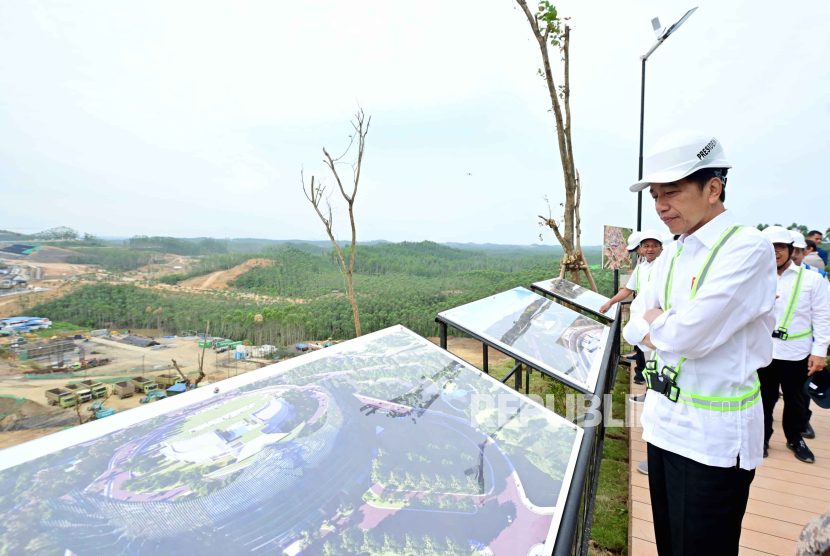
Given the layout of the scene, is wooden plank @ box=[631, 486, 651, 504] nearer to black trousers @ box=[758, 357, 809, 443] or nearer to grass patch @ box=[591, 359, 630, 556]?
grass patch @ box=[591, 359, 630, 556]

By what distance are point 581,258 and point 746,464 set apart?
4.95 metres

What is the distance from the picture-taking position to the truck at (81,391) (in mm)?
7582

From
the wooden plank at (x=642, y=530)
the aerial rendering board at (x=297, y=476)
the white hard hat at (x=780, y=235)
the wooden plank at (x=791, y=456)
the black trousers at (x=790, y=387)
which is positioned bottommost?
the wooden plank at (x=791, y=456)

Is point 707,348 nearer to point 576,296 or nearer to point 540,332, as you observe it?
point 540,332

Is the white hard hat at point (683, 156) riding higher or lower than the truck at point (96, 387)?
higher

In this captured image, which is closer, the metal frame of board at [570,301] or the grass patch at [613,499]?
the grass patch at [613,499]

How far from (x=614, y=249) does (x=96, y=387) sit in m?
11.1

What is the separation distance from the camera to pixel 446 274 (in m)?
13.8

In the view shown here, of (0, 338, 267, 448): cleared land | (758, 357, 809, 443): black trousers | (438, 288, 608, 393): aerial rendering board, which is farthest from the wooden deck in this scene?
(0, 338, 267, 448): cleared land

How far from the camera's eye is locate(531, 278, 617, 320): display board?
3220 mm

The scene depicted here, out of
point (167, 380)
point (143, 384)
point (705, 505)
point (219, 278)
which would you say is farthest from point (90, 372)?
point (705, 505)

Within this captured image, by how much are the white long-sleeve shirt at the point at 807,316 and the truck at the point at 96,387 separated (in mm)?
11475

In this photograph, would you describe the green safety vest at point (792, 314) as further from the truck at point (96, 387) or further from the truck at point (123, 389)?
the truck at point (123, 389)

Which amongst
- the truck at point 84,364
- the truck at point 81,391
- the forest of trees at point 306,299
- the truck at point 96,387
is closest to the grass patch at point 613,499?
the forest of trees at point 306,299
